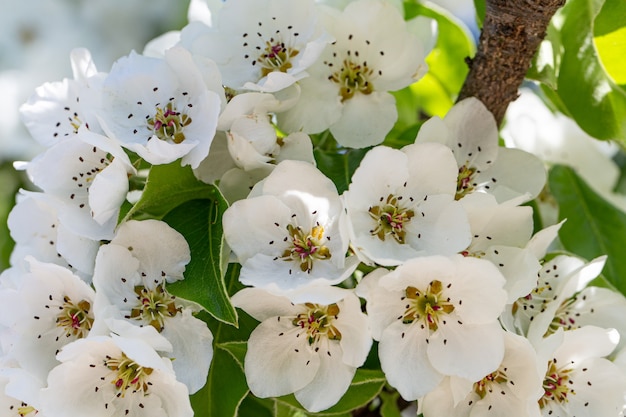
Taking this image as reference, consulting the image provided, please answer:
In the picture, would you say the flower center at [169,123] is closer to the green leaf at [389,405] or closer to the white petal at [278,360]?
the white petal at [278,360]

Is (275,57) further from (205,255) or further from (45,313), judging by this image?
(45,313)

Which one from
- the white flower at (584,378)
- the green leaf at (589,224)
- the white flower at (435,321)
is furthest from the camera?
the green leaf at (589,224)

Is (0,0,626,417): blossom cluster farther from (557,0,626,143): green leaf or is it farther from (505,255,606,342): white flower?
(557,0,626,143): green leaf

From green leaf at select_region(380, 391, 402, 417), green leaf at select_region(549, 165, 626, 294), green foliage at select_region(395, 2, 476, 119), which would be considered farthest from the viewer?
green foliage at select_region(395, 2, 476, 119)

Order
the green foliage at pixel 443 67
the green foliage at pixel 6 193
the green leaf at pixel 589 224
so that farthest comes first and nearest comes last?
1. the green foliage at pixel 6 193
2. the green foliage at pixel 443 67
3. the green leaf at pixel 589 224

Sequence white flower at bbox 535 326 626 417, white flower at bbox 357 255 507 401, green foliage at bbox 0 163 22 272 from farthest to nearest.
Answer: green foliage at bbox 0 163 22 272 < white flower at bbox 535 326 626 417 < white flower at bbox 357 255 507 401

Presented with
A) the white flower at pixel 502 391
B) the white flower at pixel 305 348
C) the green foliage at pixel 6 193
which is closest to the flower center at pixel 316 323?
the white flower at pixel 305 348

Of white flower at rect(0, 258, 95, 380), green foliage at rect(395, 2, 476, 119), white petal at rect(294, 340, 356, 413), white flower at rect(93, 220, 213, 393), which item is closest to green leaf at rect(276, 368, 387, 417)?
white petal at rect(294, 340, 356, 413)
